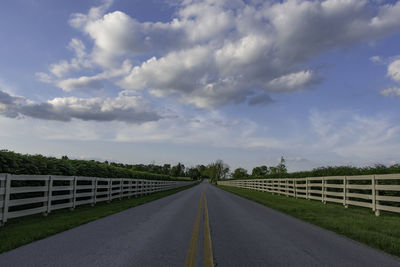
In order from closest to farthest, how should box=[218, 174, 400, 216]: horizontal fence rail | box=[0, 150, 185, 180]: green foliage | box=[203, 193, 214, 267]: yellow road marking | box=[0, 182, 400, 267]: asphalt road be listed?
box=[203, 193, 214, 267]: yellow road marking → box=[0, 182, 400, 267]: asphalt road → box=[0, 150, 185, 180]: green foliage → box=[218, 174, 400, 216]: horizontal fence rail

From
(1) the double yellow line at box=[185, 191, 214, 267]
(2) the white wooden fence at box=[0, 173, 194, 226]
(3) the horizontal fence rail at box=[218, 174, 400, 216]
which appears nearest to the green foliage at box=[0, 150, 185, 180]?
(2) the white wooden fence at box=[0, 173, 194, 226]

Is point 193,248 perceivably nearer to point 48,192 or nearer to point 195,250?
point 195,250

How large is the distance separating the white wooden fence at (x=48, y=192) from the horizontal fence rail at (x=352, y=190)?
11411 millimetres

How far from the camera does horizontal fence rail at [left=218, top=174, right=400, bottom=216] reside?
1035 centimetres

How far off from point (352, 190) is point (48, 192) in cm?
1349

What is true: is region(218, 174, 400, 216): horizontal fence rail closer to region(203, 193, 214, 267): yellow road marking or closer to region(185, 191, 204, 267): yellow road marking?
region(203, 193, 214, 267): yellow road marking

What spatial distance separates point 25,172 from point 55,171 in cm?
182

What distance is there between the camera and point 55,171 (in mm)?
11492

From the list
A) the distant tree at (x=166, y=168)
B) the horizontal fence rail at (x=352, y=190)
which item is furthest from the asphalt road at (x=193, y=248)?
the distant tree at (x=166, y=168)

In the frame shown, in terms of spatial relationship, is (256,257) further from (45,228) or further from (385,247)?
(45,228)

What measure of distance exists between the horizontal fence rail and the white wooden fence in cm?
1141

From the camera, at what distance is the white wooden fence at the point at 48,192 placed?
7.82 m

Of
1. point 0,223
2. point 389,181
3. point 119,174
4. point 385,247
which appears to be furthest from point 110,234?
point 119,174

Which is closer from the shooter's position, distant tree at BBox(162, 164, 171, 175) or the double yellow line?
the double yellow line
